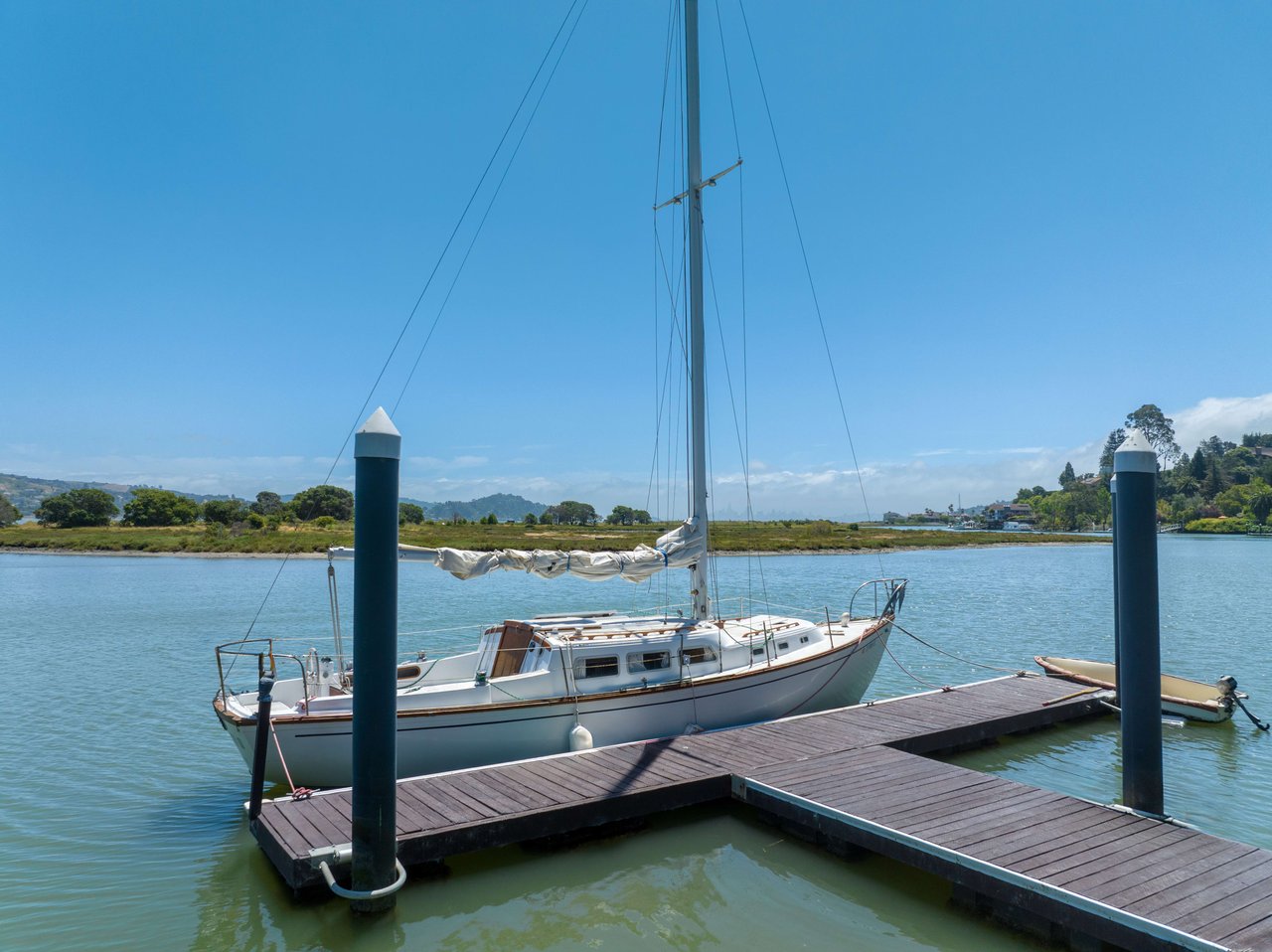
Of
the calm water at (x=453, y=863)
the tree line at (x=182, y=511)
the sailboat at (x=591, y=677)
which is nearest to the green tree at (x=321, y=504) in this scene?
the tree line at (x=182, y=511)

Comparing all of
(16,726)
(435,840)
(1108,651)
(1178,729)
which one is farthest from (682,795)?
(1108,651)

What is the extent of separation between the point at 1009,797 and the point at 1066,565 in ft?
202

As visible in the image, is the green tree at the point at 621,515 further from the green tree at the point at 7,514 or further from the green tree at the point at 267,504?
the green tree at the point at 7,514

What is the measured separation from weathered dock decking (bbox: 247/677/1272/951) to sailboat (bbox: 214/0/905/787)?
0.61 meters

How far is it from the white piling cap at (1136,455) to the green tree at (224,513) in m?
102

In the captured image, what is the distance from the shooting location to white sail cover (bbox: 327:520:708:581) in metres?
11.9

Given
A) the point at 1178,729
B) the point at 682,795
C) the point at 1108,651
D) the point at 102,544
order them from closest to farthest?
the point at 682,795 → the point at 1178,729 → the point at 1108,651 → the point at 102,544

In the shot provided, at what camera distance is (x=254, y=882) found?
8.84m

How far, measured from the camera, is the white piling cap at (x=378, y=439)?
23.9 feet

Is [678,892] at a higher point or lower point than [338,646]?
lower

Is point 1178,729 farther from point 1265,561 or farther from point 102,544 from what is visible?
point 102,544

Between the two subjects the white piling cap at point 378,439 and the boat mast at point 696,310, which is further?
the boat mast at point 696,310

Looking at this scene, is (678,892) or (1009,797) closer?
(678,892)

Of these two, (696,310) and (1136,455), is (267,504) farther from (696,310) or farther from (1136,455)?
(1136,455)
